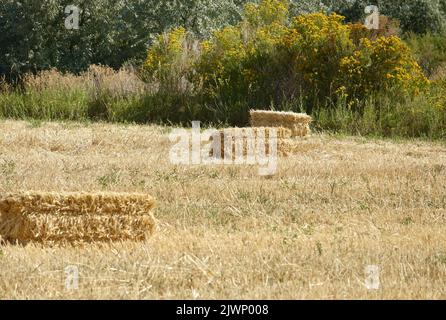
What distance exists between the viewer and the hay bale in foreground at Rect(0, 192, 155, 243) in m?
7.02

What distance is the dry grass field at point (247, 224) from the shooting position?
18.8ft

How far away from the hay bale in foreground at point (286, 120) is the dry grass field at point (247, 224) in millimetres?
916

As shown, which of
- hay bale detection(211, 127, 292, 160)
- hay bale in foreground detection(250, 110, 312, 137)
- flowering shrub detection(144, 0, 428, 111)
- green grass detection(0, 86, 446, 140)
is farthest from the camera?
flowering shrub detection(144, 0, 428, 111)

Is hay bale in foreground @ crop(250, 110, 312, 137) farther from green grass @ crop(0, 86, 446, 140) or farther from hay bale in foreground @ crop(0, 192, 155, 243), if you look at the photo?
hay bale in foreground @ crop(0, 192, 155, 243)

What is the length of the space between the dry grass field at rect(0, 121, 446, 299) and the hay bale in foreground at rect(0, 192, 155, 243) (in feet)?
0.41

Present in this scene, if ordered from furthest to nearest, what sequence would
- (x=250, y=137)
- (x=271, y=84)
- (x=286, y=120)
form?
(x=271, y=84), (x=286, y=120), (x=250, y=137)

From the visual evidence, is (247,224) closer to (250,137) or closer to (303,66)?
(250,137)

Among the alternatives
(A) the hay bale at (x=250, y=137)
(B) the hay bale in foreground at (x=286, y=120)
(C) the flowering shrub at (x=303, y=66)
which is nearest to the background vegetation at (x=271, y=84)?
(C) the flowering shrub at (x=303, y=66)

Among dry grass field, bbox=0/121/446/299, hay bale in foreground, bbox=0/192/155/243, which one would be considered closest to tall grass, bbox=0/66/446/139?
dry grass field, bbox=0/121/446/299

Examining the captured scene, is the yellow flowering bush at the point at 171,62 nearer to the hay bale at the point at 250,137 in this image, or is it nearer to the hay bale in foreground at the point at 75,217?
the hay bale at the point at 250,137

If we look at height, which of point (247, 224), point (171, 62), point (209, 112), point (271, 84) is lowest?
point (209, 112)

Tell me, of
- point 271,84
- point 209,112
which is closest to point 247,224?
point 209,112

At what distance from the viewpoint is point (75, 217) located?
A: 281 inches

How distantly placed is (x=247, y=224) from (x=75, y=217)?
1.66 m
